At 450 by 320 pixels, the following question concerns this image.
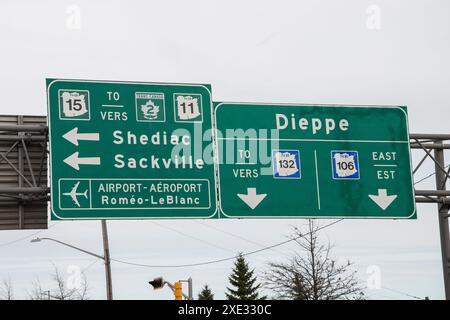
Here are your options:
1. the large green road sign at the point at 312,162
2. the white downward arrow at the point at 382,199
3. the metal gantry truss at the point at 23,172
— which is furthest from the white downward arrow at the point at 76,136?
the white downward arrow at the point at 382,199

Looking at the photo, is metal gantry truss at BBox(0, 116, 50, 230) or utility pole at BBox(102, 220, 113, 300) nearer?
metal gantry truss at BBox(0, 116, 50, 230)

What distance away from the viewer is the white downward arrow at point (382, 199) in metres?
20.9

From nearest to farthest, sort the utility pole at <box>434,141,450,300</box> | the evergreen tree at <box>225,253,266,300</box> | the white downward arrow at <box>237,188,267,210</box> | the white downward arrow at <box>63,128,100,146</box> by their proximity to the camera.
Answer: the white downward arrow at <box>63,128,100,146</box> < the white downward arrow at <box>237,188,267,210</box> < the utility pole at <box>434,141,450,300</box> < the evergreen tree at <box>225,253,266,300</box>

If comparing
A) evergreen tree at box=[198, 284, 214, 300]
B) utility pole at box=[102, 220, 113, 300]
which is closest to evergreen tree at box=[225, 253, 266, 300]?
evergreen tree at box=[198, 284, 214, 300]

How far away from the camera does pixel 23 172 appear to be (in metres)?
20.2

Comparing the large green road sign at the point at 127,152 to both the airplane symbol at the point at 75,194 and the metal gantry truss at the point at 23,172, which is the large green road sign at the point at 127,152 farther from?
the metal gantry truss at the point at 23,172

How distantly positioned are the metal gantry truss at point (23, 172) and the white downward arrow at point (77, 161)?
87 cm

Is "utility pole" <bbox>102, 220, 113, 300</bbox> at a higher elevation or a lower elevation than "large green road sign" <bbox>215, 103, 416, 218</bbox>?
lower

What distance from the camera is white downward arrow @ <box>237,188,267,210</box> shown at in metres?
19.9

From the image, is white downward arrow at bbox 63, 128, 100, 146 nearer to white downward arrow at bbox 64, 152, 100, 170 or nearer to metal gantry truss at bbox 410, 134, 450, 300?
white downward arrow at bbox 64, 152, 100, 170

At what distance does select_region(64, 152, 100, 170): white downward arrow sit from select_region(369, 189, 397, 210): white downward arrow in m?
6.38

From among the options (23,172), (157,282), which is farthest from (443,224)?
(157,282)
